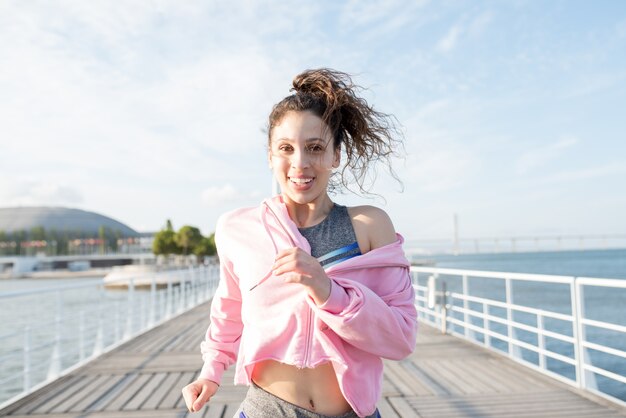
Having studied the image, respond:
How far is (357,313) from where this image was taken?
0.92 m

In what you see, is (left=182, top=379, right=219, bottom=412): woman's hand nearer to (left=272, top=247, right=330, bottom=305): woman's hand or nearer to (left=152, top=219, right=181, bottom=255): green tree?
(left=272, top=247, right=330, bottom=305): woman's hand

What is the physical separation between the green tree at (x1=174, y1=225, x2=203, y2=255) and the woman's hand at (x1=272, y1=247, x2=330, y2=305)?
5213cm

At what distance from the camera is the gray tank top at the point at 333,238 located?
3.44 ft

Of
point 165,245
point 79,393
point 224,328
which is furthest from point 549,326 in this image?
point 165,245

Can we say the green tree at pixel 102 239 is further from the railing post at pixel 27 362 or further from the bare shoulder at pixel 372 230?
the bare shoulder at pixel 372 230

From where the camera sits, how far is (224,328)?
1.23 m

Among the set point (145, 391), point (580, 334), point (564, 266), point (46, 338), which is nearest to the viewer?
point (580, 334)

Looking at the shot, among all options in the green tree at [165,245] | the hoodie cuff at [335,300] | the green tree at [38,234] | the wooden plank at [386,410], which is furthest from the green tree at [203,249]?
the green tree at [38,234]

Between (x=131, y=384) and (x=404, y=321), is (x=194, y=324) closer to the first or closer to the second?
(x=131, y=384)

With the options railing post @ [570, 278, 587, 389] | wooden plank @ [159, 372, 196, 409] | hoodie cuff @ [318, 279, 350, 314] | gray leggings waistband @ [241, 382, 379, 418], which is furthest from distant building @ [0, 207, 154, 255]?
hoodie cuff @ [318, 279, 350, 314]

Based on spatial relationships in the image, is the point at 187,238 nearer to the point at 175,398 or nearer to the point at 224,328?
the point at 175,398

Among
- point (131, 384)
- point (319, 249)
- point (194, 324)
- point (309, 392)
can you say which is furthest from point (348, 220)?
point (194, 324)

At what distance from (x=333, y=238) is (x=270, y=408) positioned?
35 cm

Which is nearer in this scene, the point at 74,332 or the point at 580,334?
the point at 580,334
